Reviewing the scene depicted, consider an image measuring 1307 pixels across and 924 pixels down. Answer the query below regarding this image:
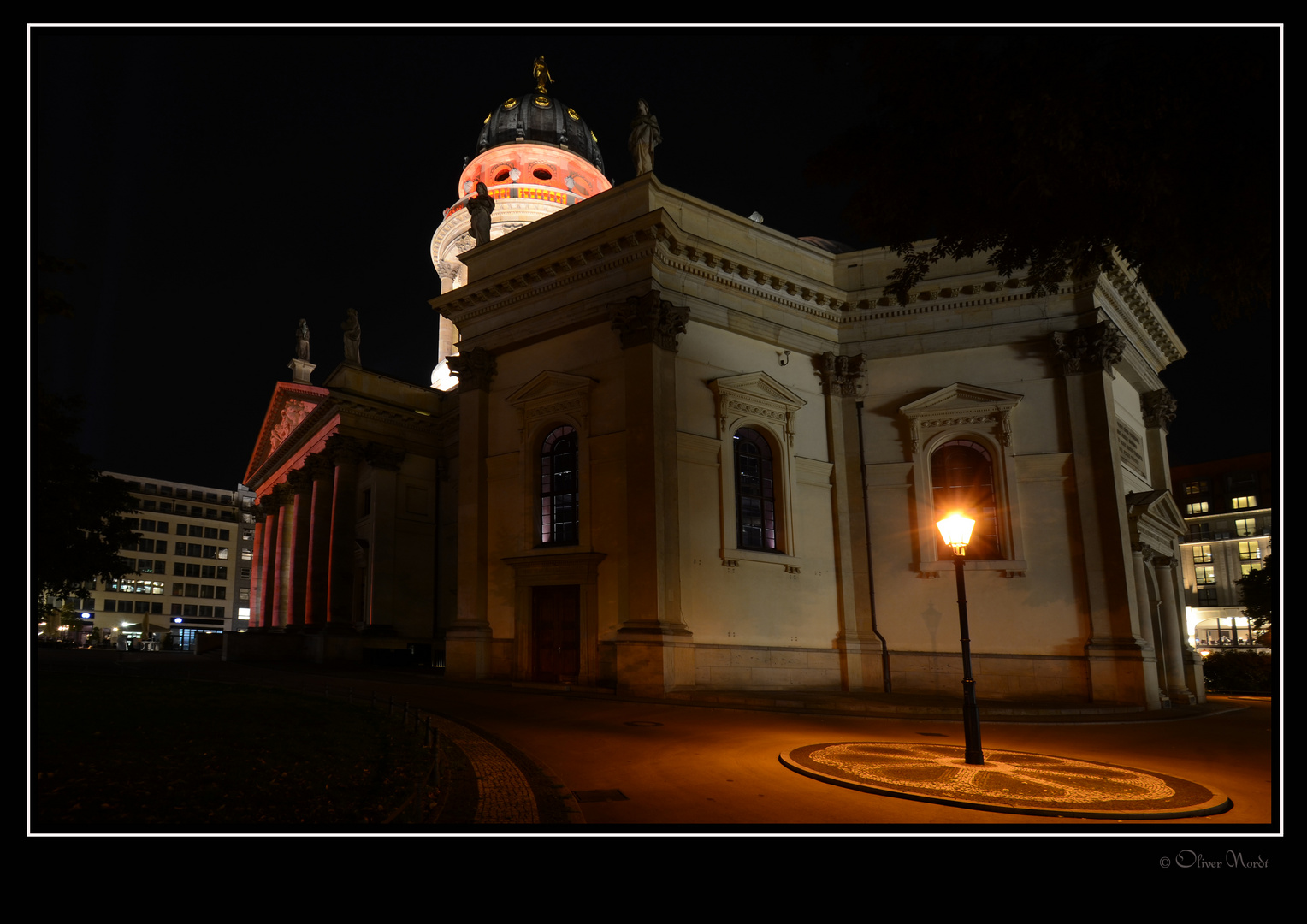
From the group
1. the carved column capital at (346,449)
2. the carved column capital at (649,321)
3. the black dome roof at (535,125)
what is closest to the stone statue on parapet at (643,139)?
the carved column capital at (649,321)

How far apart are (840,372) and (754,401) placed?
11.4ft

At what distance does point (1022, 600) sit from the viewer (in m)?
22.2

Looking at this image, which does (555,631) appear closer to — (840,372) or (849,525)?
(849,525)

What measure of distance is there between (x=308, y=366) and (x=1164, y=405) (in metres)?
44.3

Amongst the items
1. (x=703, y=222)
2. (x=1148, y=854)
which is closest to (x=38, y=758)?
(x=1148, y=854)

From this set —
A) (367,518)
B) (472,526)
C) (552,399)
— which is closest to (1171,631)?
(552,399)

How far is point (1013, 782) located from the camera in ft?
28.6


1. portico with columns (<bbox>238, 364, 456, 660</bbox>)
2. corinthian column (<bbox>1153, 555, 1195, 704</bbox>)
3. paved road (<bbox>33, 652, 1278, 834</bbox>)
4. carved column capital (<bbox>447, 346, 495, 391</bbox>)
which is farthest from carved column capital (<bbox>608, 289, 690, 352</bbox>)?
portico with columns (<bbox>238, 364, 456, 660</bbox>)

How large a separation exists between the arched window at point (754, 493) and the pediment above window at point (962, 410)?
4.42 metres

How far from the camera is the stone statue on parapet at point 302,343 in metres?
49.0

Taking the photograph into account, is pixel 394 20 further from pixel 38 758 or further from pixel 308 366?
pixel 308 366

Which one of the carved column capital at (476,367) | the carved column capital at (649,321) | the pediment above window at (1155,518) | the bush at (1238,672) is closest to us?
the carved column capital at (649,321)

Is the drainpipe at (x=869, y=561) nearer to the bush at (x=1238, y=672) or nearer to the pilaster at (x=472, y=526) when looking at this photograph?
the pilaster at (x=472, y=526)

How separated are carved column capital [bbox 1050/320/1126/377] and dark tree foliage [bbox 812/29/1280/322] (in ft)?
48.4
